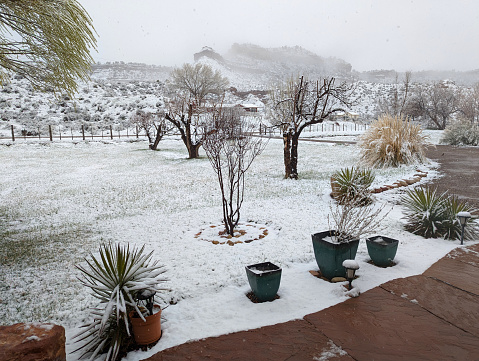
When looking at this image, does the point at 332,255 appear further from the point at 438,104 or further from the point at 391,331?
the point at 438,104

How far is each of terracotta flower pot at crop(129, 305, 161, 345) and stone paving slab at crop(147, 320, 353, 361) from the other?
15 cm

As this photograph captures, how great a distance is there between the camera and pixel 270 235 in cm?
502

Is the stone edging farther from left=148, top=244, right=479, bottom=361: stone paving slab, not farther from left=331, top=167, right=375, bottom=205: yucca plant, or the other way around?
left=148, top=244, right=479, bottom=361: stone paving slab

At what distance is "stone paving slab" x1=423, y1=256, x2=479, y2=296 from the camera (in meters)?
3.31

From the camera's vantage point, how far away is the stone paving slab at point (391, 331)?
7.63 ft

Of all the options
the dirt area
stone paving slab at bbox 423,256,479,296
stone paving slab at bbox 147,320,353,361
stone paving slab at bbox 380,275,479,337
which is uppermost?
the dirt area

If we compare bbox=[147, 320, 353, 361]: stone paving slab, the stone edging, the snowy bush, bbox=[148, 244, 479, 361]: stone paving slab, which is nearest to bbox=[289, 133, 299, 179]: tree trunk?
the stone edging

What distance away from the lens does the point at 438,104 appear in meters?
36.1

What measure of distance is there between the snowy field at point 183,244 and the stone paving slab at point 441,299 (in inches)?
7.9

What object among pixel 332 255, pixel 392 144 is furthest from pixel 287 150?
pixel 332 255

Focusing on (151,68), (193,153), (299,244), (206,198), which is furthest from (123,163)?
(151,68)

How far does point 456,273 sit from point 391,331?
162cm

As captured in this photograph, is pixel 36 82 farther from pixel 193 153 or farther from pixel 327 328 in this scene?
pixel 193 153

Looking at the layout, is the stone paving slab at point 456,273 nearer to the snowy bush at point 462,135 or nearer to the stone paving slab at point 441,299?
the stone paving slab at point 441,299
